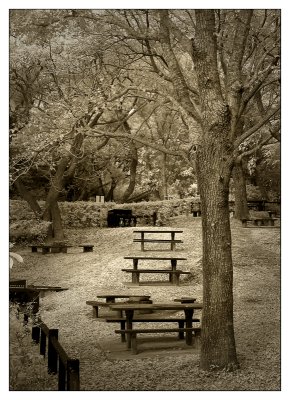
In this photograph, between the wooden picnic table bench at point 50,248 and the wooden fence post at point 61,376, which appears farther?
the wooden picnic table bench at point 50,248

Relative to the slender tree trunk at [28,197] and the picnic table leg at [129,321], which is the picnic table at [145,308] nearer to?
the picnic table leg at [129,321]

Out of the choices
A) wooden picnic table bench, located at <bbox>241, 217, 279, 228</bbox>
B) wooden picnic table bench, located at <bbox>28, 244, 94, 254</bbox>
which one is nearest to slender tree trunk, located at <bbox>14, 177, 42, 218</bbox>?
wooden picnic table bench, located at <bbox>28, 244, 94, 254</bbox>

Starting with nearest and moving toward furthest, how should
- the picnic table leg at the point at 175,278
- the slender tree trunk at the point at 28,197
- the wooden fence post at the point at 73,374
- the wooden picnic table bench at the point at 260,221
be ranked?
the wooden fence post at the point at 73,374 → the slender tree trunk at the point at 28,197 → the wooden picnic table bench at the point at 260,221 → the picnic table leg at the point at 175,278

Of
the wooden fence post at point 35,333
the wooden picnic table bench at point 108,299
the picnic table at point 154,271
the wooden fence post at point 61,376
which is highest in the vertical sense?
the picnic table at point 154,271

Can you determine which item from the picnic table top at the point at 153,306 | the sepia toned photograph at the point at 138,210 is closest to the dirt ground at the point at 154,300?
the sepia toned photograph at the point at 138,210

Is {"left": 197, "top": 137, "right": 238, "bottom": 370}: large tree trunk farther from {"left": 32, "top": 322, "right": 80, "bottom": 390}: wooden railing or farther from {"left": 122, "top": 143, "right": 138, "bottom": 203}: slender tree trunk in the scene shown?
{"left": 122, "top": 143, "right": 138, "bottom": 203}: slender tree trunk

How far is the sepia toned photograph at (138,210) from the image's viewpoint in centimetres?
567

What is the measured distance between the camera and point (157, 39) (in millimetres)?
6789

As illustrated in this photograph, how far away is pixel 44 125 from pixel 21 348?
3.23 meters

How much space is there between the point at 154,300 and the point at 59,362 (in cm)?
319

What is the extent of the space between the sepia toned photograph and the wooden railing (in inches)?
0.8

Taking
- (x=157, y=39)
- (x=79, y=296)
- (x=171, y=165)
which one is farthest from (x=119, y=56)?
(x=171, y=165)

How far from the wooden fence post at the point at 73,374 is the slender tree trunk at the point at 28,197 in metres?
2.44

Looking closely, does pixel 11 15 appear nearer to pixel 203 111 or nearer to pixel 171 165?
pixel 203 111
